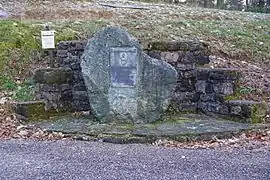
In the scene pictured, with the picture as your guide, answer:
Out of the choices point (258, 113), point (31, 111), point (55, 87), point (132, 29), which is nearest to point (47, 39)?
point (55, 87)

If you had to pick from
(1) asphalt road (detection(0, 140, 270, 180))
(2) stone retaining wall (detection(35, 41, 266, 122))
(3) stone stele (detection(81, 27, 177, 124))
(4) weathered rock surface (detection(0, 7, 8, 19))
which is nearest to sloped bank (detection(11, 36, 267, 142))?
(2) stone retaining wall (detection(35, 41, 266, 122))

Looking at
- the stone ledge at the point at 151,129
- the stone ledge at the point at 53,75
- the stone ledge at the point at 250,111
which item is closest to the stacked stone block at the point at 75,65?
the stone ledge at the point at 53,75

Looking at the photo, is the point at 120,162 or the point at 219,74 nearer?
the point at 120,162

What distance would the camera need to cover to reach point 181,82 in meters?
8.42

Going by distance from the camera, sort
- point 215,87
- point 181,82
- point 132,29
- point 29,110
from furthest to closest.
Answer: point 132,29 → point 181,82 → point 215,87 → point 29,110

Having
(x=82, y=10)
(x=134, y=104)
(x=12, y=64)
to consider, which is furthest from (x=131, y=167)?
(x=82, y=10)

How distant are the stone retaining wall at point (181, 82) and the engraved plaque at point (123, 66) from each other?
987mm

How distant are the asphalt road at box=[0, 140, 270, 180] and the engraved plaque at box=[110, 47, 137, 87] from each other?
1.27 meters

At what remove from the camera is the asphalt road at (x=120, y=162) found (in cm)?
499

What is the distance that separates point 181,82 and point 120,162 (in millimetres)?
3228

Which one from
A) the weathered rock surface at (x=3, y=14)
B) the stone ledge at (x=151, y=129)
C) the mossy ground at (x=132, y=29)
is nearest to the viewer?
the stone ledge at (x=151, y=129)

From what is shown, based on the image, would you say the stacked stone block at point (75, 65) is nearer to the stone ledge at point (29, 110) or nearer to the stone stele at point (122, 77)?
the stone ledge at point (29, 110)

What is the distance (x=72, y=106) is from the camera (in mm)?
8273

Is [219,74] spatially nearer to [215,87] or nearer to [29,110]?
[215,87]
